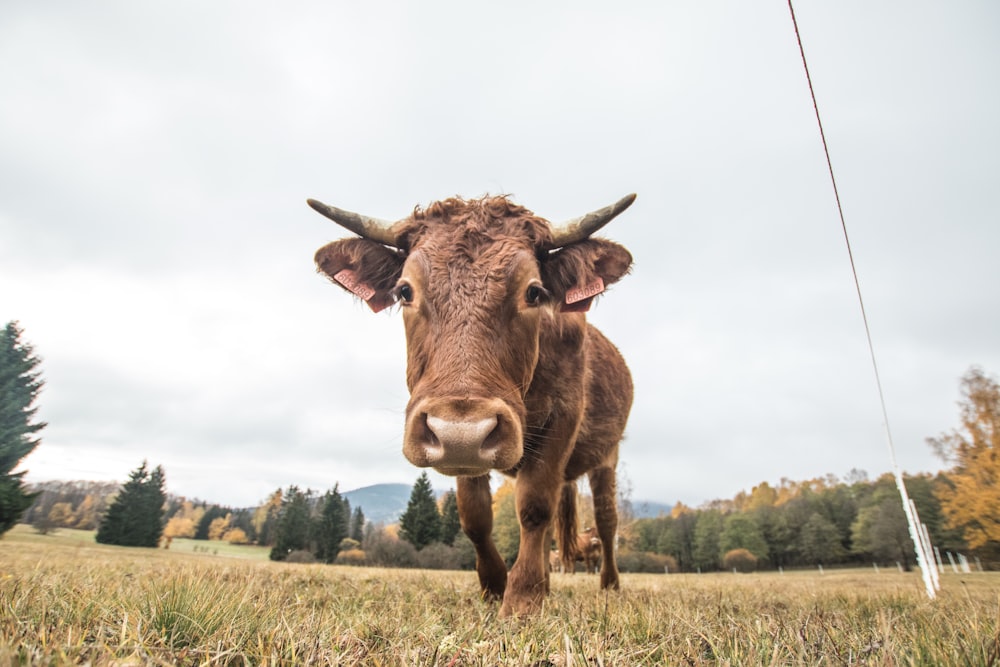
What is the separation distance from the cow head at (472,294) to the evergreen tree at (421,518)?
49.9m

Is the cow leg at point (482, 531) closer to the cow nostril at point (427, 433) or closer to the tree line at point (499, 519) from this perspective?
the cow nostril at point (427, 433)

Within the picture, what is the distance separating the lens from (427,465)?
7.93 feet

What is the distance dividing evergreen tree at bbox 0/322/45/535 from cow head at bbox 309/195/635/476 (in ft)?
45.6

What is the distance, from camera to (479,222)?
370cm

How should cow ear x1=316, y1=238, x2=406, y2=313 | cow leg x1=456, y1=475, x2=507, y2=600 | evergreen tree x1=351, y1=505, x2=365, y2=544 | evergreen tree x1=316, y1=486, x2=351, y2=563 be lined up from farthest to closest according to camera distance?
evergreen tree x1=351, y1=505, x2=365, y2=544 → evergreen tree x1=316, y1=486, x2=351, y2=563 → cow ear x1=316, y1=238, x2=406, y2=313 → cow leg x1=456, y1=475, x2=507, y2=600

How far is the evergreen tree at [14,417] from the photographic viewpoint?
13.1 meters

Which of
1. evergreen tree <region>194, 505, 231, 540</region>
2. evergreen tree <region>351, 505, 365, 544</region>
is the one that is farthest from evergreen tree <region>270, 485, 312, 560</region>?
evergreen tree <region>194, 505, 231, 540</region>

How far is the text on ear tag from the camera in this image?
384cm

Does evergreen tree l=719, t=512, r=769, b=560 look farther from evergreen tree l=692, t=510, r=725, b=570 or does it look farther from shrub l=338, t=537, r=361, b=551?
shrub l=338, t=537, r=361, b=551

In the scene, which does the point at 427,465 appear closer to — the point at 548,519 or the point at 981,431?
the point at 548,519

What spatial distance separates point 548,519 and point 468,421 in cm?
175

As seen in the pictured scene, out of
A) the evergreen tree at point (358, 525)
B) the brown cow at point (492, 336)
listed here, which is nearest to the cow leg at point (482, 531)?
the brown cow at point (492, 336)

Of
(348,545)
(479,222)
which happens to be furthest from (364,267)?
(348,545)

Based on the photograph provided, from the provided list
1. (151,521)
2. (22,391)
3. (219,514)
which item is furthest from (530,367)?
(219,514)
